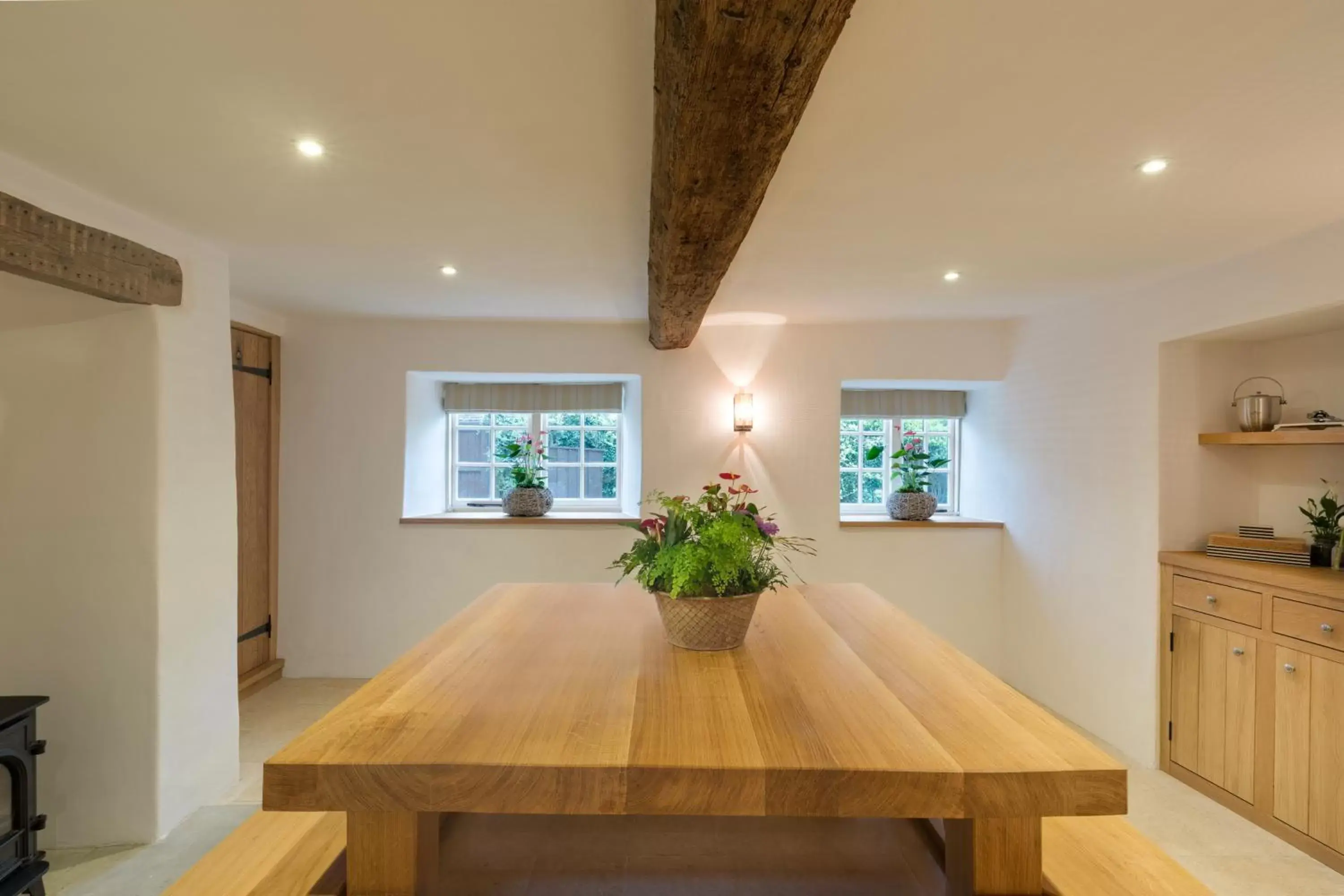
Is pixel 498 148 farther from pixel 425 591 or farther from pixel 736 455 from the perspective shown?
pixel 425 591

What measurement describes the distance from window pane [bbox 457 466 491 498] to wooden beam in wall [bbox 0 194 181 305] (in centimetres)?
224

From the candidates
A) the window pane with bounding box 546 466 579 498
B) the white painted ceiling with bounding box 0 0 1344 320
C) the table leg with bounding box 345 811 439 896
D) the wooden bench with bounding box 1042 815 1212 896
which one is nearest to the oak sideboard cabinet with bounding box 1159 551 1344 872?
the white painted ceiling with bounding box 0 0 1344 320

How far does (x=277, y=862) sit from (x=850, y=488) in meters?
3.78

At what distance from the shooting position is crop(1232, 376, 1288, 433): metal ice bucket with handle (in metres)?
2.56

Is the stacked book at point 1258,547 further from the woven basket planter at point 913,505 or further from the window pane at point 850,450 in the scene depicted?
the window pane at point 850,450

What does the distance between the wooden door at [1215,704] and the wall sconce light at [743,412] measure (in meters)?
2.17

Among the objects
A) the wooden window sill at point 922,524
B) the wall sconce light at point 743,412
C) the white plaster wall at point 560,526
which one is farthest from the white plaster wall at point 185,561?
the wooden window sill at point 922,524

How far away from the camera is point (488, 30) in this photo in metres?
1.16

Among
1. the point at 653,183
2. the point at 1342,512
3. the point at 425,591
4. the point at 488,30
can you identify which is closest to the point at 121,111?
the point at 488,30

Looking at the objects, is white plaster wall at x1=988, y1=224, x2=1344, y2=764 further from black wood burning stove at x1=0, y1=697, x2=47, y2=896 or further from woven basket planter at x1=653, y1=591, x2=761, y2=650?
black wood burning stove at x1=0, y1=697, x2=47, y2=896

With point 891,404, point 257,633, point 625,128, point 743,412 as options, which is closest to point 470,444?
point 257,633


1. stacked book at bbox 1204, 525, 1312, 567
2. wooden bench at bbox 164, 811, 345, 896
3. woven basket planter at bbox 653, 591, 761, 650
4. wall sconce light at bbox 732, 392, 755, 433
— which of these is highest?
wall sconce light at bbox 732, 392, 755, 433

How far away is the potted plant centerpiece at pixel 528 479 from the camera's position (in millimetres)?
3932

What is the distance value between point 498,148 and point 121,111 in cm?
84
